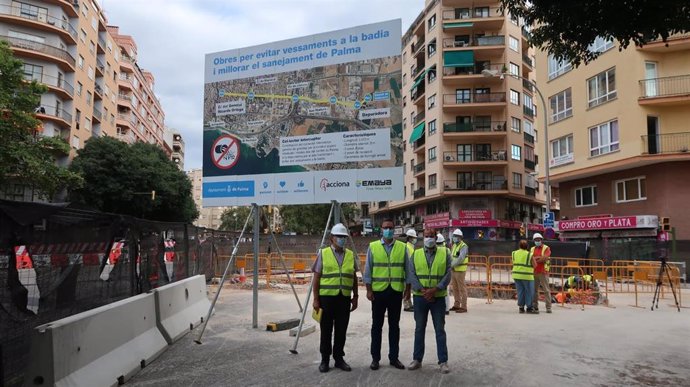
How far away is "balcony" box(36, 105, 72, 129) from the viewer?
43156 mm

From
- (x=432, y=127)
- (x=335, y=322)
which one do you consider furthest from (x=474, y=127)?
(x=335, y=322)

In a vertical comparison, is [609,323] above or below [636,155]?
below

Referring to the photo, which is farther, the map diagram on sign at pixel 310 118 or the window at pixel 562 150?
the window at pixel 562 150

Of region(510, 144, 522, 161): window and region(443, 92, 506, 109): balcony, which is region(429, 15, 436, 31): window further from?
region(510, 144, 522, 161): window

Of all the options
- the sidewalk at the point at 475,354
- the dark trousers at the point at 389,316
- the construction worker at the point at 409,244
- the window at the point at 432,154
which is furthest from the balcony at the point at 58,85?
the dark trousers at the point at 389,316

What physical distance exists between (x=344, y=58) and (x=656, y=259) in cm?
1937

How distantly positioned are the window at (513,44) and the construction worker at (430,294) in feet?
152

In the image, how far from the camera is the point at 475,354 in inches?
294

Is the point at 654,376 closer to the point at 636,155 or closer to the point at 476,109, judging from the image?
the point at 636,155

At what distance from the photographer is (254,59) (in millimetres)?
10375

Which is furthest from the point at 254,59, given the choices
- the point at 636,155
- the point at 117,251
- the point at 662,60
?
the point at 662,60

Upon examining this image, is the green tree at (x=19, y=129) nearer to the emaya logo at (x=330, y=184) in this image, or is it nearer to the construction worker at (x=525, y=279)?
the emaya logo at (x=330, y=184)

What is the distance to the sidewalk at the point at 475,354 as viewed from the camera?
6160mm

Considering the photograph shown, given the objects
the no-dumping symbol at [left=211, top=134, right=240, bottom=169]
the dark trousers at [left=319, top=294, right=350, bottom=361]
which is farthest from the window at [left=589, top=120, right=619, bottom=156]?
the dark trousers at [left=319, top=294, right=350, bottom=361]
